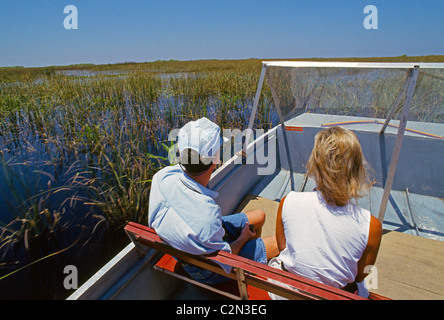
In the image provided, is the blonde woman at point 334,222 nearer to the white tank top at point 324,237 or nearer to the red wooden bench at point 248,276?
the white tank top at point 324,237

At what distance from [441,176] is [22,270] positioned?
456 cm

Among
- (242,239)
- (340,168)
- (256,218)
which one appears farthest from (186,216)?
(256,218)

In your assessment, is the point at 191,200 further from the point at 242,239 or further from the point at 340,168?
the point at 340,168

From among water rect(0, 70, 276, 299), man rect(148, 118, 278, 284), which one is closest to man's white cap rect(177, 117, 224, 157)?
man rect(148, 118, 278, 284)

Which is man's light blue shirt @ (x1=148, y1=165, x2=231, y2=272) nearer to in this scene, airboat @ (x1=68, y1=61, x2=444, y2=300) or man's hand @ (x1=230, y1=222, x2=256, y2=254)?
airboat @ (x1=68, y1=61, x2=444, y2=300)

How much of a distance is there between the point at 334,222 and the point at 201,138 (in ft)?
2.26

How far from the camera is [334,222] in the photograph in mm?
1020

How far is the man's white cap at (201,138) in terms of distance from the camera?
1157mm

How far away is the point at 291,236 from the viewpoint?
1.11 meters

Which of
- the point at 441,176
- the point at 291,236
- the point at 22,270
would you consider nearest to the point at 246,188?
the point at 291,236

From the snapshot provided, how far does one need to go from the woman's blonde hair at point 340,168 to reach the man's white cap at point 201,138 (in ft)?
1.63

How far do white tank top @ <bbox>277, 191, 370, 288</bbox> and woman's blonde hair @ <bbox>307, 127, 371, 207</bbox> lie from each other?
49mm

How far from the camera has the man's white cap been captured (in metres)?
1.16
